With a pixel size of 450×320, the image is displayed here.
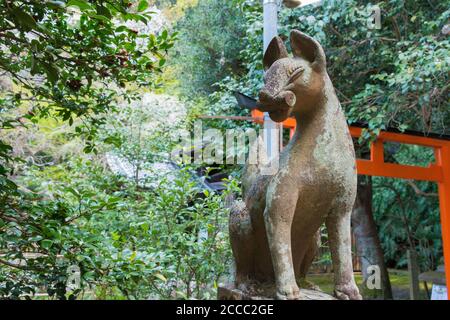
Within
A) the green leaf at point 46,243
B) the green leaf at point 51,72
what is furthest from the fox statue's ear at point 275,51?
the green leaf at point 46,243

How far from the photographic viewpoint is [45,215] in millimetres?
1822

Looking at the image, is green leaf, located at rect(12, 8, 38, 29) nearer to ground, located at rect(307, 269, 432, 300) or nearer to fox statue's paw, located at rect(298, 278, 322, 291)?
fox statue's paw, located at rect(298, 278, 322, 291)

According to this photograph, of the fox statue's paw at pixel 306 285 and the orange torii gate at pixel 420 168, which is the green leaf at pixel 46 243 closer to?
the fox statue's paw at pixel 306 285

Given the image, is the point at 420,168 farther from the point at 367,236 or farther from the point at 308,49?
the point at 308,49

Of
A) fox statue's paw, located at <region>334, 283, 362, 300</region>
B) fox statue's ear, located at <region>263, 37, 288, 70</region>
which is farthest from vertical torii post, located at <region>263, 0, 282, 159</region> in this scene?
fox statue's paw, located at <region>334, 283, 362, 300</region>

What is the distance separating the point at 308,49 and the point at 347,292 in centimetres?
83

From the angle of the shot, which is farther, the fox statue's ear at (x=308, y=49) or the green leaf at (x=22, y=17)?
the fox statue's ear at (x=308, y=49)

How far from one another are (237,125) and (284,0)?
2058 millimetres

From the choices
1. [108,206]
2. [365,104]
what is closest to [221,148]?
[365,104]

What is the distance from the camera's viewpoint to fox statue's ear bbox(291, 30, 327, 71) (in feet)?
5.10

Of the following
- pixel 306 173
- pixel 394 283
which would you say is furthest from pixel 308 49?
pixel 394 283

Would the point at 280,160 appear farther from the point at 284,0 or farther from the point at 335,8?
the point at 335,8

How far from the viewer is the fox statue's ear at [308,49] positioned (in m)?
1.55

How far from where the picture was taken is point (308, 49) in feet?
5.18
